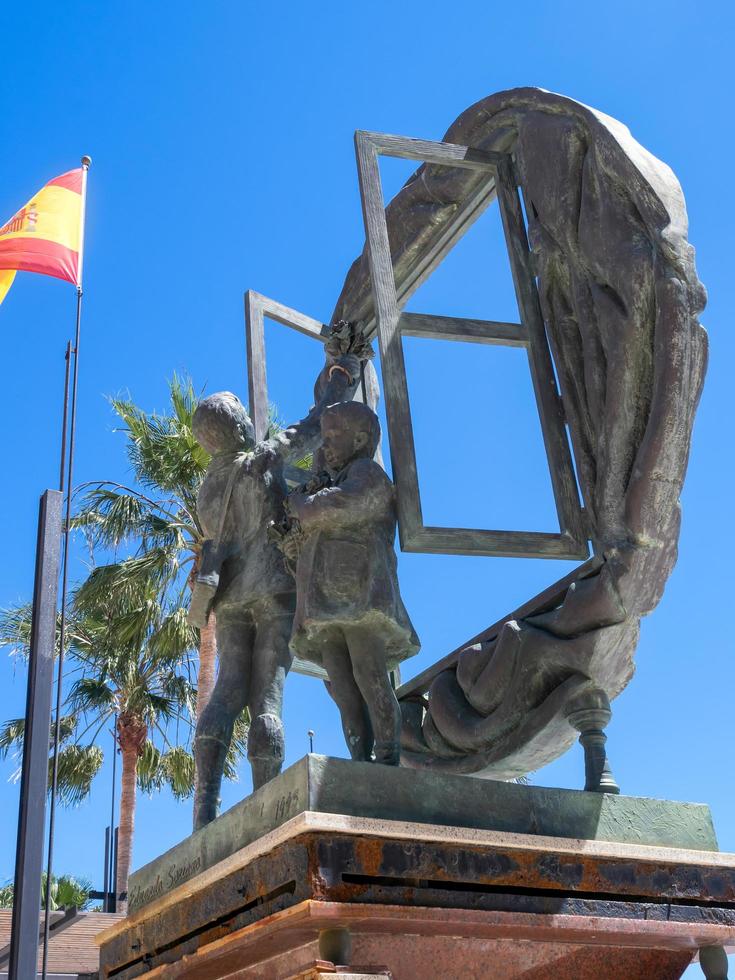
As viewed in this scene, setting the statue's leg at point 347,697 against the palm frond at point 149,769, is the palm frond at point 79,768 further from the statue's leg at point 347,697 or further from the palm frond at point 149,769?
the statue's leg at point 347,697

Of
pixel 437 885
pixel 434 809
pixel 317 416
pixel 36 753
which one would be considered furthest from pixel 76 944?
pixel 437 885

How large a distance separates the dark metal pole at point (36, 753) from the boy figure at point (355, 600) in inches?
38.0

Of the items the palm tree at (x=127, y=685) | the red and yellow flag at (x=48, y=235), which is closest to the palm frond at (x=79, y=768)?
the palm tree at (x=127, y=685)

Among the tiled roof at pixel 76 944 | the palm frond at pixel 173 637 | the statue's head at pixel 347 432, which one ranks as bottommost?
the tiled roof at pixel 76 944

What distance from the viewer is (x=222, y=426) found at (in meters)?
5.53

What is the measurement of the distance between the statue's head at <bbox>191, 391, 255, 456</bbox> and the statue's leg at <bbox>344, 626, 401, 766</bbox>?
3.87ft

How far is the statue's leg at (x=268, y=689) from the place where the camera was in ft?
16.3

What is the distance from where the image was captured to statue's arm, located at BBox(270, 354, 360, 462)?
567 centimetres

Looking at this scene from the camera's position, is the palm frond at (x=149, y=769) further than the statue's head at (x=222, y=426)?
Yes

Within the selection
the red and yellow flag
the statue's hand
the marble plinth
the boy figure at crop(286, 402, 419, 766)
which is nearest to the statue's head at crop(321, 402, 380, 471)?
the boy figure at crop(286, 402, 419, 766)

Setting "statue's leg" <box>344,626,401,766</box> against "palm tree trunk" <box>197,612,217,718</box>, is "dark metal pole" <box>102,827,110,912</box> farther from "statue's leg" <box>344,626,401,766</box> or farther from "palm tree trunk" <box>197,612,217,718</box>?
"statue's leg" <box>344,626,401,766</box>

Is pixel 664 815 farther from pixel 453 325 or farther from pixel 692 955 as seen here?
pixel 453 325

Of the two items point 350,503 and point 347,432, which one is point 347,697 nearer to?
point 350,503

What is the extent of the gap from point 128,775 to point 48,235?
364 inches
